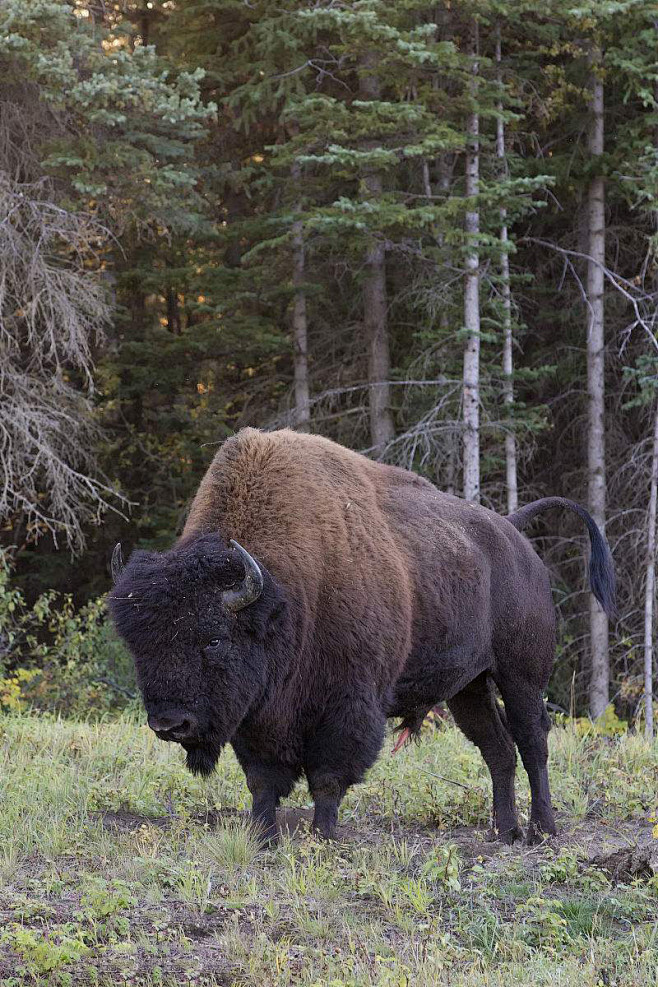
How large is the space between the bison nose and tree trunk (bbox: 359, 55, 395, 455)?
11.1 meters

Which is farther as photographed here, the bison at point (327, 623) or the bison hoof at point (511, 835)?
the bison hoof at point (511, 835)

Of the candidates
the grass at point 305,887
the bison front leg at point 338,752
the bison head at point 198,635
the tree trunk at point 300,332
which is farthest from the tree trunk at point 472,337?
the bison head at point 198,635

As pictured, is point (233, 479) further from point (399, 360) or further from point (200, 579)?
point (399, 360)

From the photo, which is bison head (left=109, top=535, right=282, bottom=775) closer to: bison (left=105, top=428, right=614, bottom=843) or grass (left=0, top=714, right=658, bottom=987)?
bison (left=105, top=428, right=614, bottom=843)

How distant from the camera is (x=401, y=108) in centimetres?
1390

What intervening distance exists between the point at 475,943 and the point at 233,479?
2682 mm

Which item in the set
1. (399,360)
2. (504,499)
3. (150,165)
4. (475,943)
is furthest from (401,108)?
(475,943)

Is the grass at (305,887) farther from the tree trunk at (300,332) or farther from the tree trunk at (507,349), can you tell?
the tree trunk at (300,332)

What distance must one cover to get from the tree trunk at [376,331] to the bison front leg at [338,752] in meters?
10.4

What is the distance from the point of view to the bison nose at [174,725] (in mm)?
5406

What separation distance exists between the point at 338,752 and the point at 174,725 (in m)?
1.02

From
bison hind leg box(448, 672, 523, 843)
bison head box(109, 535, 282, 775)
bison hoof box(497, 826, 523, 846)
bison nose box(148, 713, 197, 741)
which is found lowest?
bison hoof box(497, 826, 523, 846)

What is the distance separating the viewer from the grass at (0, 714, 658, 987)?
4.38 meters

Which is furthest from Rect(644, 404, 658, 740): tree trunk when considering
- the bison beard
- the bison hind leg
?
the bison beard
